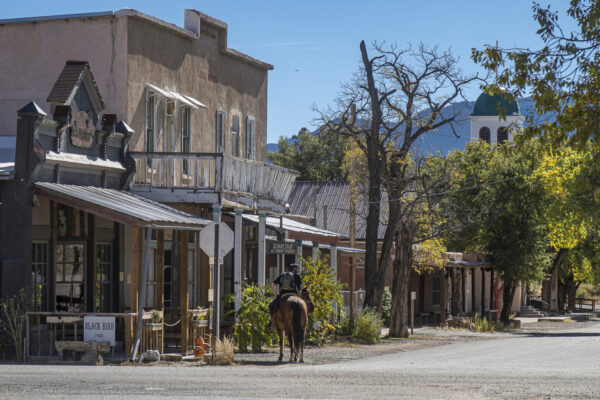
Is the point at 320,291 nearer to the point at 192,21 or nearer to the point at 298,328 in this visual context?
the point at 298,328

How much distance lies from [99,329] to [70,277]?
342cm

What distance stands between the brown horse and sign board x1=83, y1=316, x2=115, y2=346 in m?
3.54

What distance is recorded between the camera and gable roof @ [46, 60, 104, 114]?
72.2 feet

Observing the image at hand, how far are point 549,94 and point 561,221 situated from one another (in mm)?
33249

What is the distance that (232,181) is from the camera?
1003 inches

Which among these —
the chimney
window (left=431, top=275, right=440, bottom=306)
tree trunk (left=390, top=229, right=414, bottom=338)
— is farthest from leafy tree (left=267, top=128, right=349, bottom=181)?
the chimney

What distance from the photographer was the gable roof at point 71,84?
22000mm

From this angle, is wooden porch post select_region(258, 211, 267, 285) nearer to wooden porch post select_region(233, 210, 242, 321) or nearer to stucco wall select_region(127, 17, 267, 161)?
wooden porch post select_region(233, 210, 242, 321)

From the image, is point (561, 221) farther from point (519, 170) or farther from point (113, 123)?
point (113, 123)

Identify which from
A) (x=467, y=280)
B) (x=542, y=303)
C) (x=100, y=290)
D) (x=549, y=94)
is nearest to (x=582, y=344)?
(x=100, y=290)


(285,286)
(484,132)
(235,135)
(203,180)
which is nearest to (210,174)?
(203,180)

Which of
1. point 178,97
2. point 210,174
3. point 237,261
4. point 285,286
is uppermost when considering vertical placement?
point 178,97

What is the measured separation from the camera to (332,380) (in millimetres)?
16953

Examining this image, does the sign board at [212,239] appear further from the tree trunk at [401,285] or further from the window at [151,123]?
the tree trunk at [401,285]
